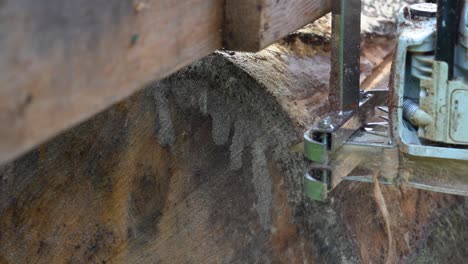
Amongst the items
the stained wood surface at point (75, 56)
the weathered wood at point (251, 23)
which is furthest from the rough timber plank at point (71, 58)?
the weathered wood at point (251, 23)

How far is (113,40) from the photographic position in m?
1.32

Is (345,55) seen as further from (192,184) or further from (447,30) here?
(192,184)

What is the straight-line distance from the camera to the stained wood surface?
114 cm

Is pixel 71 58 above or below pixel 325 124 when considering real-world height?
above

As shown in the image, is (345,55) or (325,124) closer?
(325,124)

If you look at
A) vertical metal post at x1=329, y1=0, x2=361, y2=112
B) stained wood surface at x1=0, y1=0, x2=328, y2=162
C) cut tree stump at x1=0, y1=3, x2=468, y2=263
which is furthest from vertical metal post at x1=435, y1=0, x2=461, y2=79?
stained wood surface at x1=0, y1=0, x2=328, y2=162

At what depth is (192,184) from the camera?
7.56 ft

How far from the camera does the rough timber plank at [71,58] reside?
3.72 feet

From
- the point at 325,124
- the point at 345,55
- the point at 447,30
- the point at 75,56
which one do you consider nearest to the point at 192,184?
the point at 325,124

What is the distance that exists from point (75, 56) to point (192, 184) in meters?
1.11

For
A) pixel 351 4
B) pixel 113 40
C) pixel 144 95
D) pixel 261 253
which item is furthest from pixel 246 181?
pixel 113 40

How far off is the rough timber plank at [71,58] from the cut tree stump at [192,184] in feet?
2.41

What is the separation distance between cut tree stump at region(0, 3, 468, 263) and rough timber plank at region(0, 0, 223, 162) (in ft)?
2.41

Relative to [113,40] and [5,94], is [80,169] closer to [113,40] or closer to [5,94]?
[113,40]
